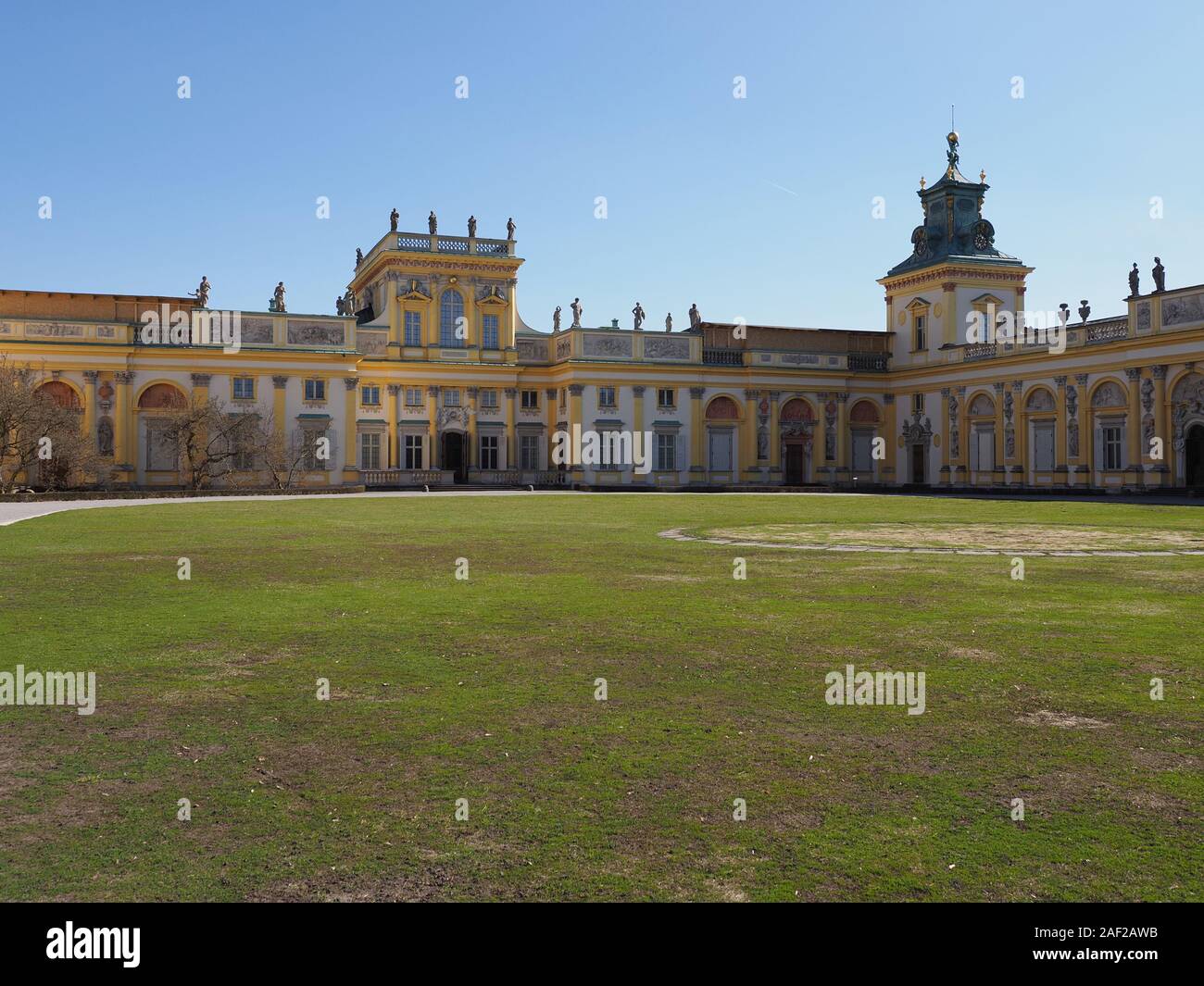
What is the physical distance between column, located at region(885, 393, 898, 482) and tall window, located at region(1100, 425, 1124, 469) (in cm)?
1588

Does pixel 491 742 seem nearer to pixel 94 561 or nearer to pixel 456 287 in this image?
pixel 94 561

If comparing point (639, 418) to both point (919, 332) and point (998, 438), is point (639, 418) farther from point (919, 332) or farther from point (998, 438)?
point (998, 438)

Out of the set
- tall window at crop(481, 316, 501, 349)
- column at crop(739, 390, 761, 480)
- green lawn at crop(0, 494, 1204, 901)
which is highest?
tall window at crop(481, 316, 501, 349)

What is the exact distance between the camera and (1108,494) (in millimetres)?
49031

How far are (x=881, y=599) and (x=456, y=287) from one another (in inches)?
2021

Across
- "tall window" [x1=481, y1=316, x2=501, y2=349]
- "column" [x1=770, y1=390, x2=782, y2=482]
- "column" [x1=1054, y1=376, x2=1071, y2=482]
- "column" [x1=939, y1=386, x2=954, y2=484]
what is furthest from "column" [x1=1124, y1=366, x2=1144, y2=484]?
"tall window" [x1=481, y1=316, x2=501, y2=349]

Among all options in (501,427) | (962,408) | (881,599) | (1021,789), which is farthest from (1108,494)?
(1021,789)

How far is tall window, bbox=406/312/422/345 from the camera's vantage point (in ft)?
197

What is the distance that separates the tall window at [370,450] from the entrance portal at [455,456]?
382cm

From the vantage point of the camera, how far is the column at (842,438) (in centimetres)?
6594

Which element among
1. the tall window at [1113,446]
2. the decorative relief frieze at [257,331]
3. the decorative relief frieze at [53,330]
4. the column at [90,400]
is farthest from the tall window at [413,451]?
the tall window at [1113,446]

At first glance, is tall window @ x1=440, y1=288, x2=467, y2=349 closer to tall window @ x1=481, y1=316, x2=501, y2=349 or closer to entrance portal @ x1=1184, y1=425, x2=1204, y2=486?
tall window @ x1=481, y1=316, x2=501, y2=349
